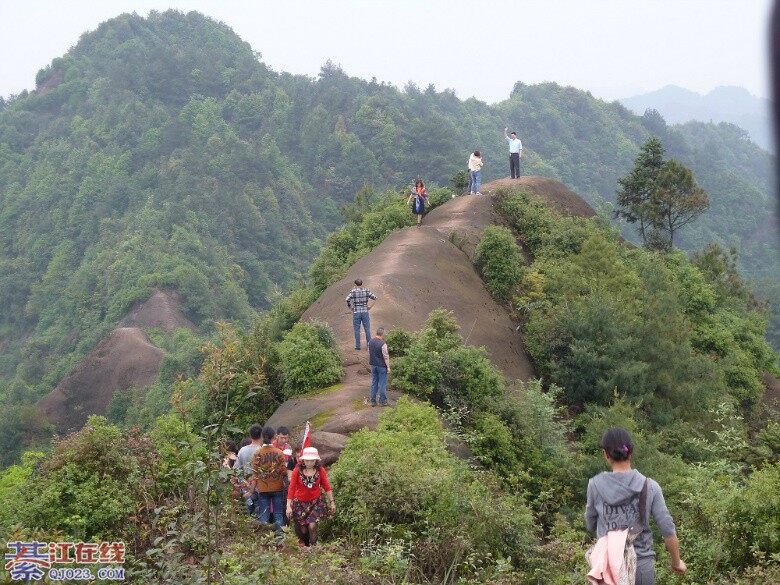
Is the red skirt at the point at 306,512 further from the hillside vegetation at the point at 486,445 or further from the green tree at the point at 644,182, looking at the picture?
the green tree at the point at 644,182

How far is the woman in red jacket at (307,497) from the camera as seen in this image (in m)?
7.44

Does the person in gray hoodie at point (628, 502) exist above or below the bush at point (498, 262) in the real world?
below

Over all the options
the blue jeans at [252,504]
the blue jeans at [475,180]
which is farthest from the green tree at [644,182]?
the blue jeans at [252,504]

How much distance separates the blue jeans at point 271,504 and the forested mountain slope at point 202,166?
113ft

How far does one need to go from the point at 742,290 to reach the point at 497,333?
47.0ft

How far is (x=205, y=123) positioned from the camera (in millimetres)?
Result: 80562

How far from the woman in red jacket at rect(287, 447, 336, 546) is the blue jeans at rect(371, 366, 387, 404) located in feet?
12.4

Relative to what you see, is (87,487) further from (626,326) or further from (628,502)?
(626,326)

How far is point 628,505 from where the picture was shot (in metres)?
4.44

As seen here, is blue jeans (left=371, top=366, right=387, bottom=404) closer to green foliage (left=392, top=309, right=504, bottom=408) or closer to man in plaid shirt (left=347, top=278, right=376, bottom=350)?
green foliage (left=392, top=309, right=504, bottom=408)

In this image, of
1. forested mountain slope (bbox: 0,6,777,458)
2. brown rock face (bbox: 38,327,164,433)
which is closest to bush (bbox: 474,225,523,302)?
forested mountain slope (bbox: 0,6,777,458)

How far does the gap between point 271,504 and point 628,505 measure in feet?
13.7

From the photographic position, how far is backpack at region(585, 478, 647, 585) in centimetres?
432

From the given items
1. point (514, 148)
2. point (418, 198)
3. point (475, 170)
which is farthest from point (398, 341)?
point (514, 148)
